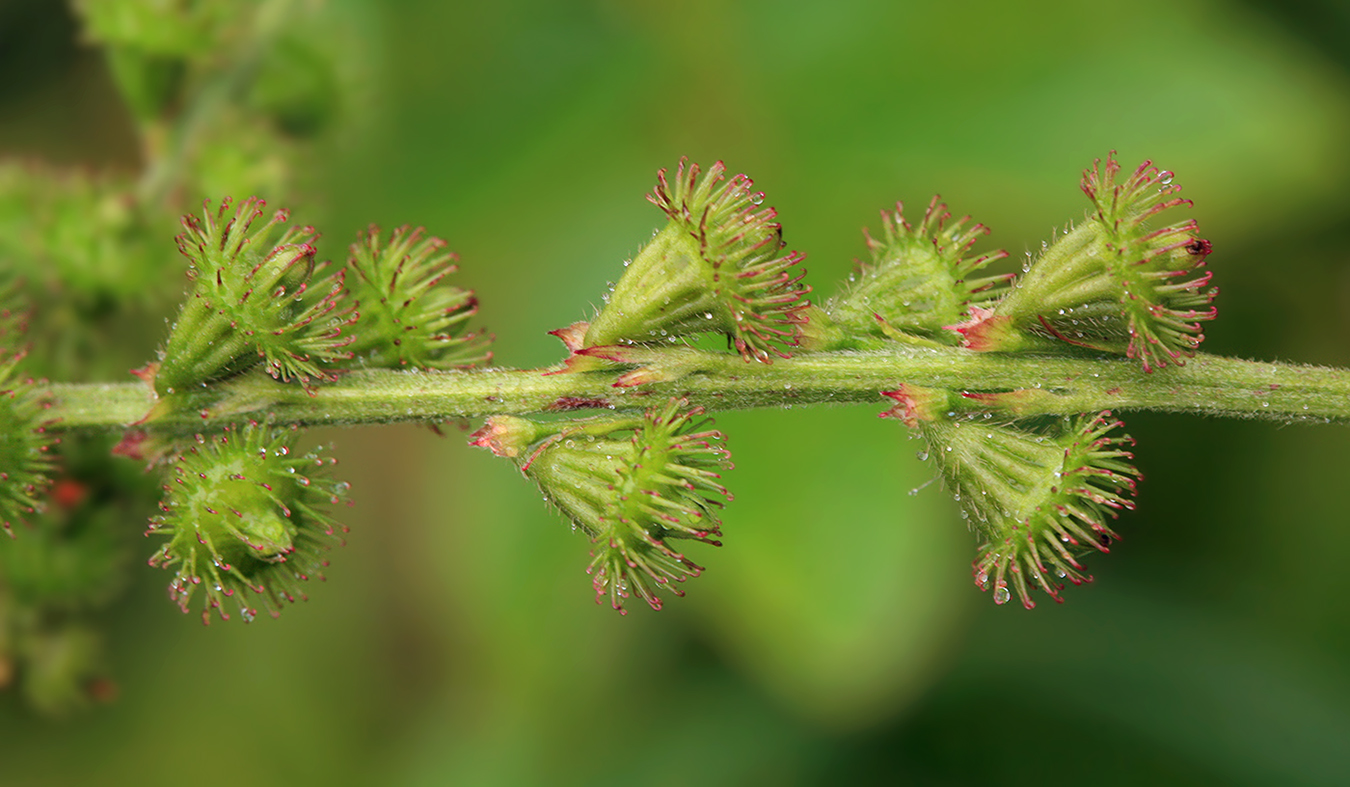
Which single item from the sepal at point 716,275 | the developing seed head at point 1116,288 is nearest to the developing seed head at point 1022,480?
the developing seed head at point 1116,288

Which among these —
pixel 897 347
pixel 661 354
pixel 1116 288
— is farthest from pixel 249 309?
pixel 1116 288

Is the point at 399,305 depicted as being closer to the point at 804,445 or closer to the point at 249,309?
the point at 249,309

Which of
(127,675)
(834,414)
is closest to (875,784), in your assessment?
(834,414)

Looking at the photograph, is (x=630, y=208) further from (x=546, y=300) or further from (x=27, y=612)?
(x=27, y=612)

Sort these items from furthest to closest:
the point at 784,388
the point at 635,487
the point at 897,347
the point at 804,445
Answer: the point at 804,445
the point at 897,347
the point at 784,388
the point at 635,487

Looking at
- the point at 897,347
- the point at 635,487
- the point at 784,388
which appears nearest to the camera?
the point at 635,487

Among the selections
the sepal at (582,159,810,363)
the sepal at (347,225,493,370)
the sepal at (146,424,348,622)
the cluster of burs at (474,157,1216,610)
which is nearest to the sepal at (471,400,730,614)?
the cluster of burs at (474,157,1216,610)

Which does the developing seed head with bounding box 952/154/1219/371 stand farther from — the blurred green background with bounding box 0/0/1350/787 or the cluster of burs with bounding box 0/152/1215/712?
the blurred green background with bounding box 0/0/1350/787
